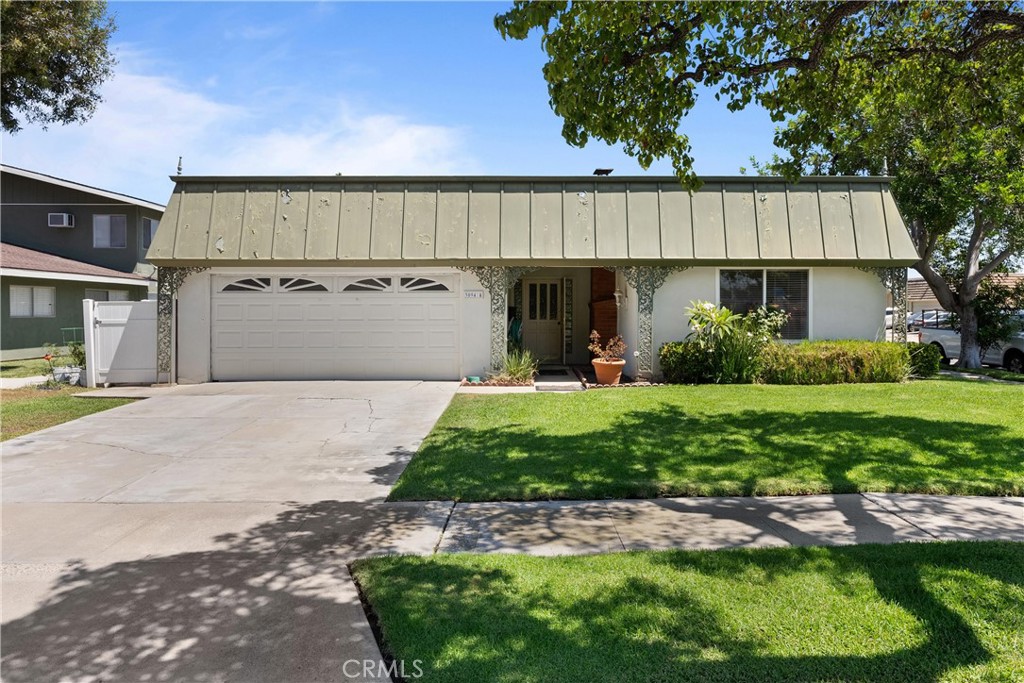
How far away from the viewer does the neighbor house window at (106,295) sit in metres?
23.0

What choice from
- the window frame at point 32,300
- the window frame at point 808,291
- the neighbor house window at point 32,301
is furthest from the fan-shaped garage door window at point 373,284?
→ the neighbor house window at point 32,301

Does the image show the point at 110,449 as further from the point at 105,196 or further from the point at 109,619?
the point at 105,196

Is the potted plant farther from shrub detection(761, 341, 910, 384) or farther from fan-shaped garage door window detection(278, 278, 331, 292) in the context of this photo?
fan-shaped garage door window detection(278, 278, 331, 292)

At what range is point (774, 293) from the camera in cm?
A: 1432

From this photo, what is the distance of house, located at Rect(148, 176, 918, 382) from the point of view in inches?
550

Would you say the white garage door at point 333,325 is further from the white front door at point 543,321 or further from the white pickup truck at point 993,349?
the white pickup truck at point 993,349

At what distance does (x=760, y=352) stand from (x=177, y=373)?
1272 centimetres

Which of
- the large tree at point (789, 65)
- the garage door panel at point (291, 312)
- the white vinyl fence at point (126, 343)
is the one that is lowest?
the white vinyl fence at point (126, 343)

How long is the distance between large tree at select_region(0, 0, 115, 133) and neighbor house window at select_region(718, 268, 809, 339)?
1719cm

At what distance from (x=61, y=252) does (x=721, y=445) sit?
2500cm

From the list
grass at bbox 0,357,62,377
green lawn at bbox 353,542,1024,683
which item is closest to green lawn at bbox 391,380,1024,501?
green lawn at bbox 353,542,1024,683

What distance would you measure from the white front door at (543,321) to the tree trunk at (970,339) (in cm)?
1136

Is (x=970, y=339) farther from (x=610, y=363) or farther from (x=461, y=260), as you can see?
(x=461, y=260)

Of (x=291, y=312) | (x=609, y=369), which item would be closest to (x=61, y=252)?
(x=291, y=312)
